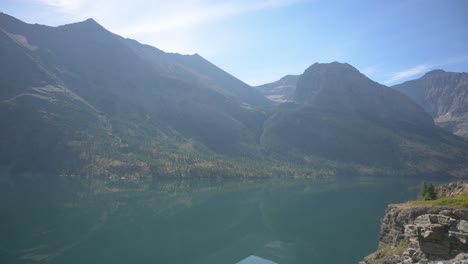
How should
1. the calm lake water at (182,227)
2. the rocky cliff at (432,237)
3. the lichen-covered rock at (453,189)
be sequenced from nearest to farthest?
the rocky cliff at (432,237), the lichen-covered rock at (453,189), the calm lake water at (182,227)

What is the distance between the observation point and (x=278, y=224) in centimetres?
9031

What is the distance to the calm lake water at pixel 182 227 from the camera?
6028 cm

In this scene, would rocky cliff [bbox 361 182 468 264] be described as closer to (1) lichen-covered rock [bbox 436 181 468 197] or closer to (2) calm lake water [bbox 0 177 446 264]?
(1) lichen-covered rock [bbox 436 181 468 197]

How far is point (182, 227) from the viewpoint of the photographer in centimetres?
8431

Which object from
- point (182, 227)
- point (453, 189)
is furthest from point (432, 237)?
point (182, 227)

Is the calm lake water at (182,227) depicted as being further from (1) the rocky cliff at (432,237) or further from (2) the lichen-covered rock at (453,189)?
(1) the rocky cliff at (432,237)

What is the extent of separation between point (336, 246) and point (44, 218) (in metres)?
72.6

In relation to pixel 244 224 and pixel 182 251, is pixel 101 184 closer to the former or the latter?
pixel 244 224

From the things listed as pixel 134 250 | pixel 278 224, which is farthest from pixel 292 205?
pixel 134 250

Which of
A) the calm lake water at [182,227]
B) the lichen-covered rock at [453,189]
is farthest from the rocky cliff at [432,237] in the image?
the calm lake water at [182,227]

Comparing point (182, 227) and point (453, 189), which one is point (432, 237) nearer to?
point (453, 189)

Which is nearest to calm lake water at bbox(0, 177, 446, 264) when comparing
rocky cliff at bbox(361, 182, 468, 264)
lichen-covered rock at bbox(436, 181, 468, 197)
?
lichen-covered rock at bbox(436, 181, 468, 197)

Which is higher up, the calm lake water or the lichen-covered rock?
the lichen-covered rock

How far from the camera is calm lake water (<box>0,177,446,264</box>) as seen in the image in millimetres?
60281
